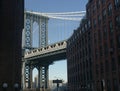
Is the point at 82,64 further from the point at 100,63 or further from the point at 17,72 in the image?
the point at 17,72

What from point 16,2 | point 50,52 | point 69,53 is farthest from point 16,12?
point 50,52

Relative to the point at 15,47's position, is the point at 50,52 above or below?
above

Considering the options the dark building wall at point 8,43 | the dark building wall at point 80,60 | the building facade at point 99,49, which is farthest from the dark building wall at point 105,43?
the dark building wall at point 8,43

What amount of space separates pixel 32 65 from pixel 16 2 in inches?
5902

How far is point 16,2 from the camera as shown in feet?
145

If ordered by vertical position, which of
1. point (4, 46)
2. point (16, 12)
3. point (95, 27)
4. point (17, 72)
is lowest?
point (17, 72)

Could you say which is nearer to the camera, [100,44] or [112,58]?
[112,58]

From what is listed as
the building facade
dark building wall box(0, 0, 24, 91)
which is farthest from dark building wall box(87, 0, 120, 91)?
dark building wall box(0, 0, 24, 91)

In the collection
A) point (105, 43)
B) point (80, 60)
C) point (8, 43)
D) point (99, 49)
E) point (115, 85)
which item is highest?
point (105, 43)

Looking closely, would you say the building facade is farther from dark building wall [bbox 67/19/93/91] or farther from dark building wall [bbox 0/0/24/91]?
dark building wall [bbox 0/0/24/91]

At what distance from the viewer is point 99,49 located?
78938 mm

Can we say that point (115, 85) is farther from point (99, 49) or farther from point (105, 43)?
point (99, 49)

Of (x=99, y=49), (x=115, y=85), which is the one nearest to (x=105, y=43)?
(x=99, y=49)

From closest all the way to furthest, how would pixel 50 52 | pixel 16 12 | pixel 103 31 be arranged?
pixel 16 12, pixel 103 31, pixel 50 52
